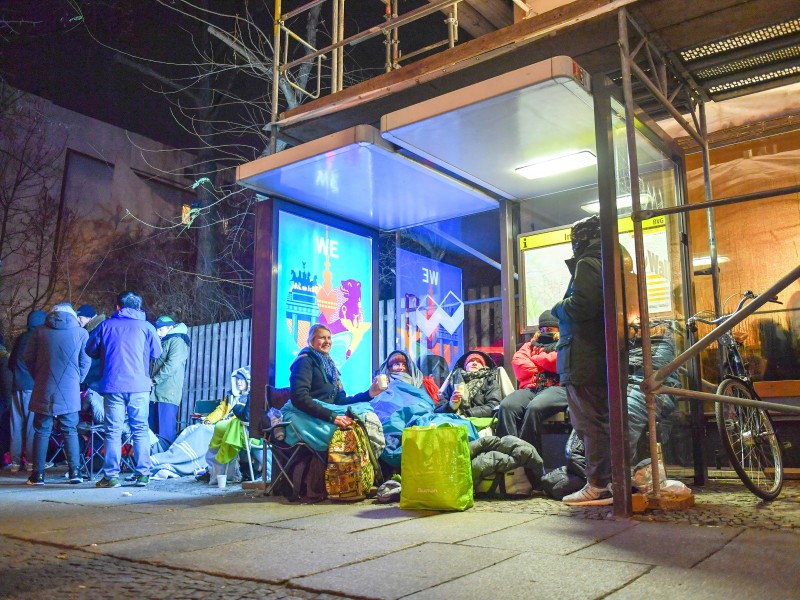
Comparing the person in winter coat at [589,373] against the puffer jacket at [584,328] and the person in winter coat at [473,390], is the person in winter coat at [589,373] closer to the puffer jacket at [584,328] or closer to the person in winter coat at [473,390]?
the puffer jacket at [584,328]

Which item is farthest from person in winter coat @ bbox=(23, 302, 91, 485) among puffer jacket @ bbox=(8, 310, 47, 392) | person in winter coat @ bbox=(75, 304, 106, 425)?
puffer jacket @ bbox=(8, 310, 47, 392)

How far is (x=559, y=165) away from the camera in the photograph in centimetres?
697

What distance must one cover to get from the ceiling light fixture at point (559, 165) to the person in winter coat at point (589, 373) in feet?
6.11

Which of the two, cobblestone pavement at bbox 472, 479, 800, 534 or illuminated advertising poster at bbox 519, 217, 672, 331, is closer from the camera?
cobblestone pavement at bbox 472, 479, 800, 534

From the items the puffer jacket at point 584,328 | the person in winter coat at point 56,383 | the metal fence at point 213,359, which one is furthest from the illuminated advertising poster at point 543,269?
the metal fence at point 213,359

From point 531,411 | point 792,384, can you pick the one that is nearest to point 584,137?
point 531,411

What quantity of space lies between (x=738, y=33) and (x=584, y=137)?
144 centimetres

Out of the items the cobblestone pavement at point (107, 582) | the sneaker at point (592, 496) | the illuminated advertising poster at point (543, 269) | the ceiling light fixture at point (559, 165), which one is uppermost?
the ceiling light fixture at point (559, 165)

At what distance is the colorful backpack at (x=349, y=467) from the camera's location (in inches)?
237

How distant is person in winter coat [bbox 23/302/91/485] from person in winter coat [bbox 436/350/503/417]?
4.67 m

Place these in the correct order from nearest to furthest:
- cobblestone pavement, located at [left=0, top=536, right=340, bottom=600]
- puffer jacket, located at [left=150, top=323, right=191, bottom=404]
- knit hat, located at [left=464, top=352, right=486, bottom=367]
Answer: cobblestone pavement, located at [left=0, top=536, right=340, bottom=600] < knit hat, located at [left=464, top=352, right=486, bottom=367] < puffer jacket, located at [left=150, top=323, right=191, bottom=404]

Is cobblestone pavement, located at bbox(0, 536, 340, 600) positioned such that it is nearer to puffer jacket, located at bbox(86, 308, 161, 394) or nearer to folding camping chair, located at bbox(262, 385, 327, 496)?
folding camping chair, located at bbox(262, 385, 327, 496)

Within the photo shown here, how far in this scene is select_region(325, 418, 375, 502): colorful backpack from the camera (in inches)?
237

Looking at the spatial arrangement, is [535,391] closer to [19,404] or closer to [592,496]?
[592,496]
